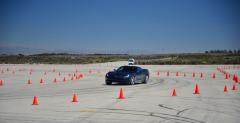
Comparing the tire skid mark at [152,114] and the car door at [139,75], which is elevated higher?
the car door at [139,75]

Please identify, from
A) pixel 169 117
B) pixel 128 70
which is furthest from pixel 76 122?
pixel 128 70

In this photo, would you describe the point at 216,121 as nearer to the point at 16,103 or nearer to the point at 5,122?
the point at 5,122

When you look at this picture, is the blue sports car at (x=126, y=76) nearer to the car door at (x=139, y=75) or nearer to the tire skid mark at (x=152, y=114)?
the car door at (x=139, y=75)

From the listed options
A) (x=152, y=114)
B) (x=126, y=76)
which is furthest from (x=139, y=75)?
(x=152, y=114)

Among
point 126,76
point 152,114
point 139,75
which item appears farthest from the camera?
point 139,75

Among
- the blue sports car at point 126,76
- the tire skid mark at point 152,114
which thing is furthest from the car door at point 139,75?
the tire skid mark at point 152,114

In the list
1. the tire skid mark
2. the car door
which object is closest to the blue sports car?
the car door

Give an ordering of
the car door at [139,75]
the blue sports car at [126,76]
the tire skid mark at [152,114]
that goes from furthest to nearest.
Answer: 1. the car door at [139,75]
2. the blue sports car at [126,76]
3. the tire skid mark at [152,114]

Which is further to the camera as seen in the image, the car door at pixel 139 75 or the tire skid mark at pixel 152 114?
the car door at pixel 139 75

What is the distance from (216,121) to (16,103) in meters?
7.20

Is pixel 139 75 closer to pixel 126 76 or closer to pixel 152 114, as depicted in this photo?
pixel 126 76

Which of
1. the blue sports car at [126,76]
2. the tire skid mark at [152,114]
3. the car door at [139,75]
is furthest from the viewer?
the car door at [139,75]

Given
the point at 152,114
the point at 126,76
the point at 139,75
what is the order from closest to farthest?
the point at 152,114 → the point at 126,76 → the point at 139,75

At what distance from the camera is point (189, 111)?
13031 millimetres
